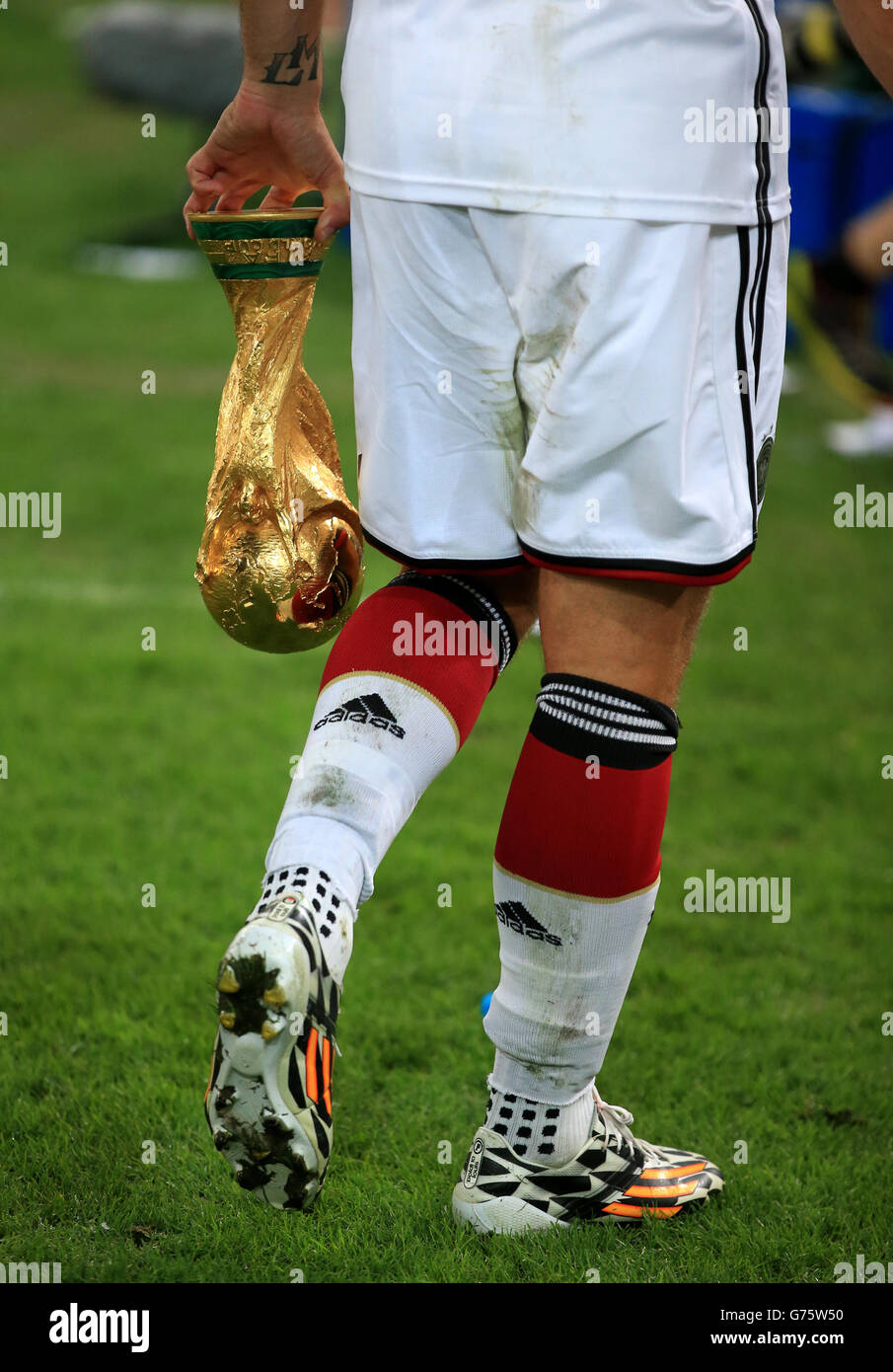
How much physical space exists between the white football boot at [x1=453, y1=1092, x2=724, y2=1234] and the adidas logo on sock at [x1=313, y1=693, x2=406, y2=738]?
47 cm

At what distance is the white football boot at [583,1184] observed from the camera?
165 cm

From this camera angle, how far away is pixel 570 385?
1.40 meters

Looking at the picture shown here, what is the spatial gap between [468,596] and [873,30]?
67cm

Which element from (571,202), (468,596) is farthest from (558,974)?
(571,202)

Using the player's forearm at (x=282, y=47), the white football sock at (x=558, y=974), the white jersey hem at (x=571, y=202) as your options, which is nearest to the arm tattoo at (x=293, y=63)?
the player's forearm at (x=282, y=47)

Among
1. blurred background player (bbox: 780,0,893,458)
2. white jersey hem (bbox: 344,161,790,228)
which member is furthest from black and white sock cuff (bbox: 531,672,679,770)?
blurred background player (bbox: 780,0,893,458)

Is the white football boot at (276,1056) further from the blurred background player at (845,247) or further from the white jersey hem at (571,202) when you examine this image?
the blurred background player at (845,247)

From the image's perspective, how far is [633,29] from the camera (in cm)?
137

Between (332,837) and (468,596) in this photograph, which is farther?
(468,596)

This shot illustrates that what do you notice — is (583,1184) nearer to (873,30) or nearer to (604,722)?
(604,722)
